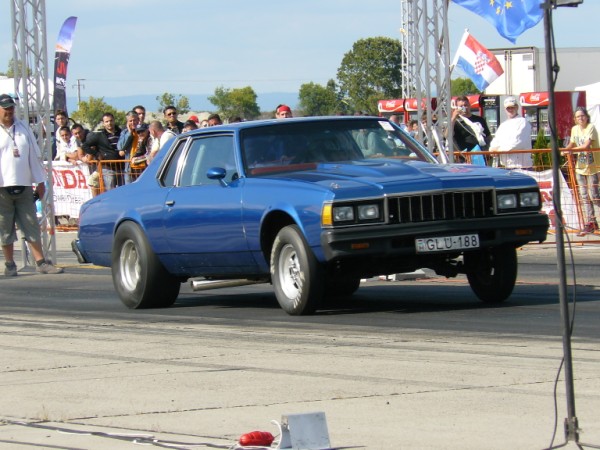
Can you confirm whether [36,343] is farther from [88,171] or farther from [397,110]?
[397,110]

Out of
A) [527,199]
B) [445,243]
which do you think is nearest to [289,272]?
[445,243]

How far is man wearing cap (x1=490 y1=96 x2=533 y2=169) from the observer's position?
1877cm

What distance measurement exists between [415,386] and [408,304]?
14.5ft

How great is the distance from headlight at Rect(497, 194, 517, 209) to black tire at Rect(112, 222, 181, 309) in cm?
321

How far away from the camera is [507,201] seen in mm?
10453

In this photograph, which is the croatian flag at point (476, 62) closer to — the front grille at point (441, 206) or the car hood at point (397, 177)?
the car hood at point (397, 177)

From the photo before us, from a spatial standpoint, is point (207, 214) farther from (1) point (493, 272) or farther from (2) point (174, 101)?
(2) point (174, 101)

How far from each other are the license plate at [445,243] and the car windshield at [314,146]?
1329mm

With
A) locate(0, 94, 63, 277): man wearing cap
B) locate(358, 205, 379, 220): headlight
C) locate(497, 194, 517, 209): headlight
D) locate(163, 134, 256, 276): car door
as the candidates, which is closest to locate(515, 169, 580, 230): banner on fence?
locate(0, 94, 63, 277): man wearing cap

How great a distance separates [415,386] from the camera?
6.93m

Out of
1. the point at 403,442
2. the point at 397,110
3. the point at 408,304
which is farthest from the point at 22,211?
the point at 397,110

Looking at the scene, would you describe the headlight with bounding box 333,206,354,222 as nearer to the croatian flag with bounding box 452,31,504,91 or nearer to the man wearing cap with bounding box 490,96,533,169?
the man wearing cap with bounding box 490,96,533,169

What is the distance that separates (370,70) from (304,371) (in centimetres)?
13129

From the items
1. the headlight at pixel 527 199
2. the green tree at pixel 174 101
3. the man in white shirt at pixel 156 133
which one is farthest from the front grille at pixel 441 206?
the green tree at pixel 174 101
